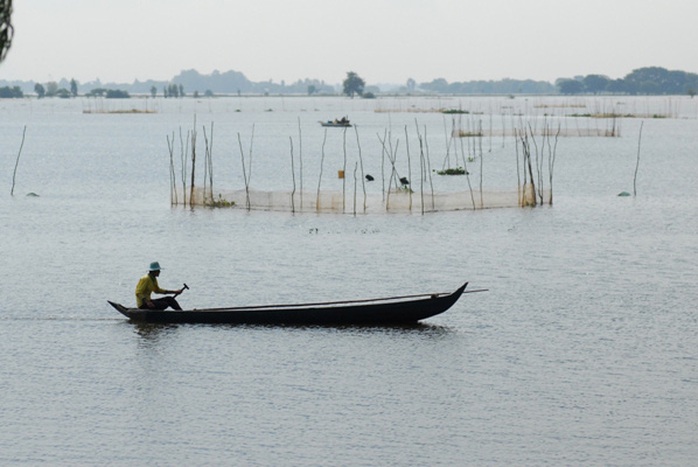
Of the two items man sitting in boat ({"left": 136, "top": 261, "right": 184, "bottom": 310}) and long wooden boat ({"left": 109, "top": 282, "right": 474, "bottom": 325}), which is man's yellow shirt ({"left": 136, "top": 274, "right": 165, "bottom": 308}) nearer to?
man sitting in boat ({"left": 136, "top": 261, "right": 184, "bottom": 310})

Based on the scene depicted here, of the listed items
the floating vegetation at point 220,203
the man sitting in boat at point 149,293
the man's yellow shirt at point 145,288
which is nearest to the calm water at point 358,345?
the floating vegetation at point 220,203

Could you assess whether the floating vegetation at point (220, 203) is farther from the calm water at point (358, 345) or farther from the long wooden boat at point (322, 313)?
the long wooden boat at point (322, 313)

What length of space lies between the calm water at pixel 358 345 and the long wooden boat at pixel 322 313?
0.85 feet

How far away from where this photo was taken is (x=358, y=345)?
22.8 metres

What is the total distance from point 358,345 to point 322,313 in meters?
1.48

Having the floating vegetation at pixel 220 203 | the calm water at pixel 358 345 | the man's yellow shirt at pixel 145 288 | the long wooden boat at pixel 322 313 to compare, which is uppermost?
the man's yellow shirt at pixel 145 288

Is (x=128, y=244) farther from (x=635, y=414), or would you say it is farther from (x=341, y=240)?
(x=635, y=414)

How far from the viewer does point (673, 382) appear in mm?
Result: 20266

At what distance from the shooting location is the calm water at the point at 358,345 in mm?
17297

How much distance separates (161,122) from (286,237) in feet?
395

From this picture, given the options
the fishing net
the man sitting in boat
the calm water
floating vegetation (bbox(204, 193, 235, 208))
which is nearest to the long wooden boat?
the man sitting in boat

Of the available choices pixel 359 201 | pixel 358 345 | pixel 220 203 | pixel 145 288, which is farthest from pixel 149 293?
pixel 359 201

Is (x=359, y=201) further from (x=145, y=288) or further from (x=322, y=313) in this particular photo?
(x=145, y=288)

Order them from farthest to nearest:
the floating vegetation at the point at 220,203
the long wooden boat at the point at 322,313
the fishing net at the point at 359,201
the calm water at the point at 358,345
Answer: the floating vegetation at the point at 220,203, the fishing net at the point at 359,201, the long wooden boat at the point at 322,313, the calm water at the point at 358,345
